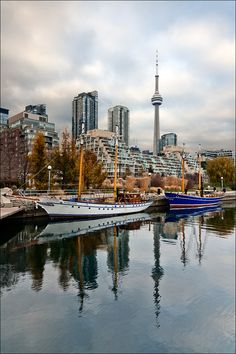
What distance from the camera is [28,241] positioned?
24.4 m

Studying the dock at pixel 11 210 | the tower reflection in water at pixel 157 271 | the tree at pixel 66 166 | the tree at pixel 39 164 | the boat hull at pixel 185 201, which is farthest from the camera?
the boat hull at pixel 185 201

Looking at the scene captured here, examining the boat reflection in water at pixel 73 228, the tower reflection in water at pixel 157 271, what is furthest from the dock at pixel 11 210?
the tower reflection in water at pixel 157 271

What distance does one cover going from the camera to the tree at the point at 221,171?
359 feet

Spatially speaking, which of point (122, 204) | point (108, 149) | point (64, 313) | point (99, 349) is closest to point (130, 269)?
point (64, 313)

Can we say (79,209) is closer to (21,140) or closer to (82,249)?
(82,249)

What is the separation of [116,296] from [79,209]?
922 inches

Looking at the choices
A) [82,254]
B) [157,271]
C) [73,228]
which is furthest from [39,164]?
[157,271]

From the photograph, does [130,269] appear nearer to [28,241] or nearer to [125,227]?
[28,241]

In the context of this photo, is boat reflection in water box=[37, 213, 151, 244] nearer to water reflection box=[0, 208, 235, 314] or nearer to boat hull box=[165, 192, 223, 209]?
water reflection box=[0, 208, 235, 314]

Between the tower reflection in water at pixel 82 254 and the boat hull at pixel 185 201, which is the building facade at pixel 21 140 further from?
the tower reflection in water at pixel 82 254

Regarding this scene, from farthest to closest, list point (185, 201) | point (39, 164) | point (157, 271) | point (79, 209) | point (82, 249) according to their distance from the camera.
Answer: point (185, 201) → point (39, 164) → point (79, 209) → point (82, 249) → point (157, 271)

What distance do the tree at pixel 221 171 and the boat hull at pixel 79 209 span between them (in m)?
75.4

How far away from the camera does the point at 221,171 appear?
109625 mm

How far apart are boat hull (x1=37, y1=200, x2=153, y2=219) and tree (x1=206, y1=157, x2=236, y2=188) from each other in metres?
75.4
